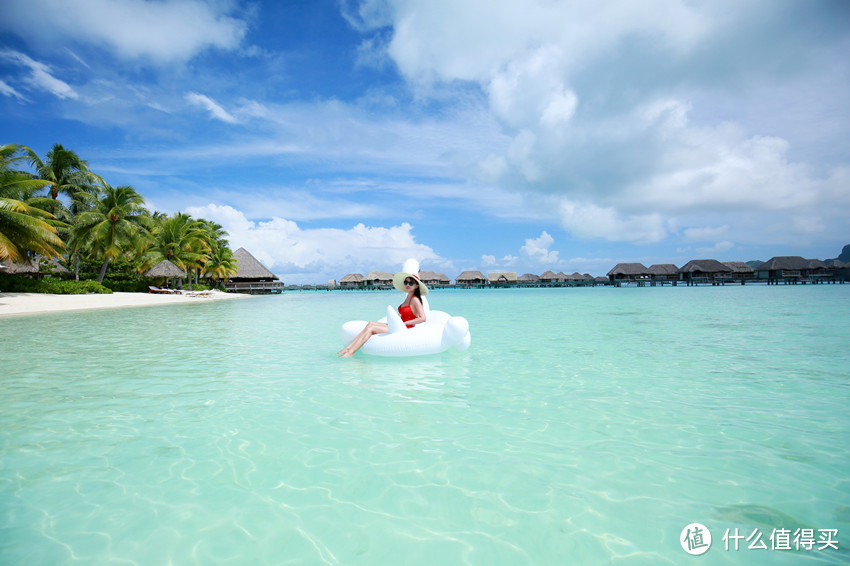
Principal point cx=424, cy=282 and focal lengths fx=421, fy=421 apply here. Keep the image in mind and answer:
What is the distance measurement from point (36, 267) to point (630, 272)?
59.9 m

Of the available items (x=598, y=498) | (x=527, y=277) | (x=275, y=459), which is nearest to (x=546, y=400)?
(x=598, y=498)

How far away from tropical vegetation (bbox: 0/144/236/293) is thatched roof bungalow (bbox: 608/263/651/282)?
48.7m

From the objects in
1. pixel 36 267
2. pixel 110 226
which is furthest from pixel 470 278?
pixel 36 267

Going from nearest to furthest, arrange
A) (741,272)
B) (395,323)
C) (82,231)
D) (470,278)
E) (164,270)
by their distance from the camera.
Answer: (395,323), (82,231), (164,270), (741,272), (470,278)

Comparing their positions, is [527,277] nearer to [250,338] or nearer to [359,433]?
[250,338]

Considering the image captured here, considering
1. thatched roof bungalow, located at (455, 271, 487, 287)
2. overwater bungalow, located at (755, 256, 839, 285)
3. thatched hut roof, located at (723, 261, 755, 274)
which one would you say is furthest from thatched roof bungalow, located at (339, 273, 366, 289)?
overwater bungalow, located at (755, 256, 839, 285)

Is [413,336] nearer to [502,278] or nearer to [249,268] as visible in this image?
[249,268]

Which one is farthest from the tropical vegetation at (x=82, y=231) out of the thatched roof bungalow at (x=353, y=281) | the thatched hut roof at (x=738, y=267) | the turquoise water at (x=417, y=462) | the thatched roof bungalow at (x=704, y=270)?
the thatched hut roof at (x=738, y=267)

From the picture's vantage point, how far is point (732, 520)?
204 cm

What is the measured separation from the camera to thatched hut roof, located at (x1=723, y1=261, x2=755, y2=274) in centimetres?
5238

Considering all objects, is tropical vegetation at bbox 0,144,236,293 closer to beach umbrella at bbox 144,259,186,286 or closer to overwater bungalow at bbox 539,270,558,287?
beach umbrella at bbox 144,259,186,286

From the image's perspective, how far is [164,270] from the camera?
29.6 meters

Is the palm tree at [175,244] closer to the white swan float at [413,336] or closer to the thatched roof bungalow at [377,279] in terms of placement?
the white swan float at [413,336]

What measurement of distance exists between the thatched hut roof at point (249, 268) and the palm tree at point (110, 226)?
18.9 m
